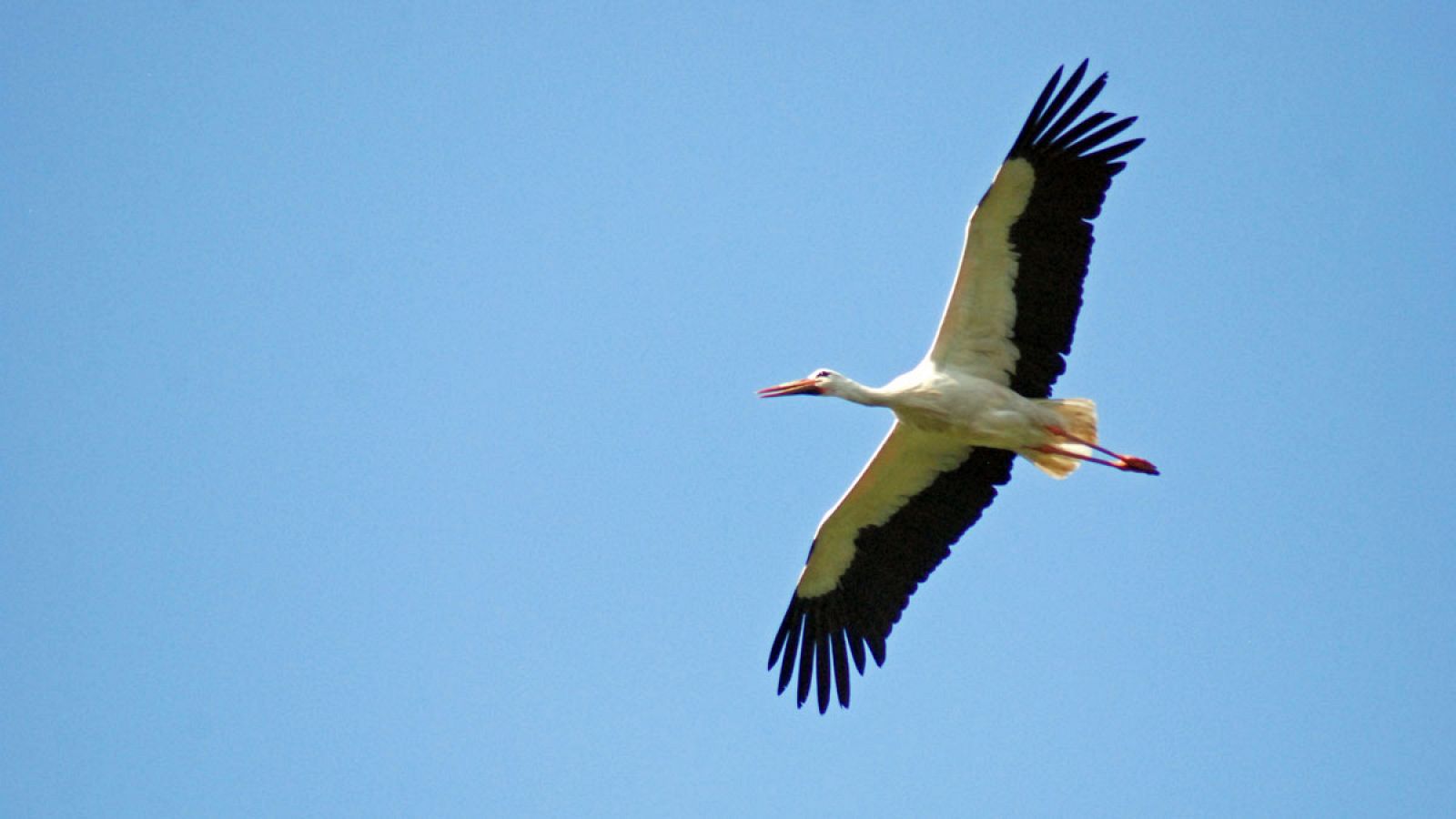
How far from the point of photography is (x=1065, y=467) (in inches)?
418

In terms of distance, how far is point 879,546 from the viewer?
11141 mm

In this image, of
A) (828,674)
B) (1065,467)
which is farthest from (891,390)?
(828,674)

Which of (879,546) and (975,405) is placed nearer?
(975,405)

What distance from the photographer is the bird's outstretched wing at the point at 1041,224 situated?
990 cm

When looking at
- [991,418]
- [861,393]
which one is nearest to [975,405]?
[991,418]

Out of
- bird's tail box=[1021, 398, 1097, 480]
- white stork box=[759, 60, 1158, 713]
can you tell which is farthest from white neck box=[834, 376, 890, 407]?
bird's tail box=[1021, 398, 1097, 480]

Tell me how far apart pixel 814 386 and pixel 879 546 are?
1073 millimetres

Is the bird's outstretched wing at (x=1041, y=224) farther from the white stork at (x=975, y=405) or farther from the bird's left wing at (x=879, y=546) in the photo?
the bird's left wing at (x=879, y=546)

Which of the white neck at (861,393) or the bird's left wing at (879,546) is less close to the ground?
the white neck at (861,393)

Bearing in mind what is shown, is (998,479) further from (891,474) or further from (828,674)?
(828,674)

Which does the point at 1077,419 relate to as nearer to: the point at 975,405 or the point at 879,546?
the point at 975,405

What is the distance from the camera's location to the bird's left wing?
10.9m

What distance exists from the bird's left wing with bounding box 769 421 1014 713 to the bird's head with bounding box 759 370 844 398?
0.50 m

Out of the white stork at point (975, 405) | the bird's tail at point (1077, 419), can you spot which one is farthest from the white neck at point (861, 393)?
the bird's tail at point (1077, 419)
